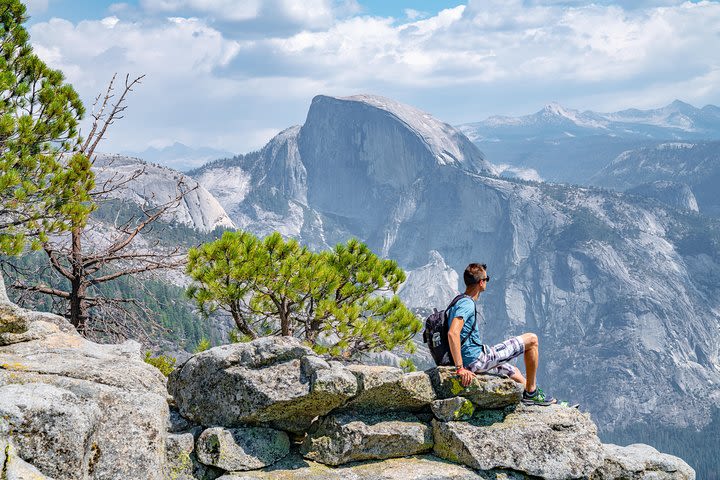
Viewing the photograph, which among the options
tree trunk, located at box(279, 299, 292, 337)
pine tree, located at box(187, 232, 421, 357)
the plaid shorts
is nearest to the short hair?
the plaid shorts

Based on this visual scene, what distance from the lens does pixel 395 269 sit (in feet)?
62.5

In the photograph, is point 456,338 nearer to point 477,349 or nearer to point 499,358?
point 477,349

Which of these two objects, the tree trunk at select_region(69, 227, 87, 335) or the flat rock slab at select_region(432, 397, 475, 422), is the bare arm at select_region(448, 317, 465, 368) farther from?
the tree trunk at select_region(69, 227, 87, 335)

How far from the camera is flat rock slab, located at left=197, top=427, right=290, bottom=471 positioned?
10.7 m

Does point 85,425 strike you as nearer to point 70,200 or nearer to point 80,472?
point 80,472

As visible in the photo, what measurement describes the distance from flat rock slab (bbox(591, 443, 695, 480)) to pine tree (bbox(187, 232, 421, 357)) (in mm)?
7113

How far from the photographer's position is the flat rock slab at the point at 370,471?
35.0ft

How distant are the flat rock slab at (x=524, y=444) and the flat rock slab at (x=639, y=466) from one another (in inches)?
15.2

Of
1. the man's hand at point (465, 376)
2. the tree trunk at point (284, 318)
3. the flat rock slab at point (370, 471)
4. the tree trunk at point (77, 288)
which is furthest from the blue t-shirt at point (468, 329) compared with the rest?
the tree trunk at point (77, 288)

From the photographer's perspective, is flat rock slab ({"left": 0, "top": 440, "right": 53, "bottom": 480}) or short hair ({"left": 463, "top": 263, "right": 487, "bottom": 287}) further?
short hair ({"left": 463, "top": 263, "right": 487, "bottom": 287})

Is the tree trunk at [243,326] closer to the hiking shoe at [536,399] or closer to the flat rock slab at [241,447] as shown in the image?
the flat rock slab at [241,447]

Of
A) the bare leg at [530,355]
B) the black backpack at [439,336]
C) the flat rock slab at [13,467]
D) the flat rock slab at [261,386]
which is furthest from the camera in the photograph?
the bare leg at [530,355]

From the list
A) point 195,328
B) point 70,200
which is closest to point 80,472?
point 70,200

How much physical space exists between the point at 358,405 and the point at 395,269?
24.8 feet
